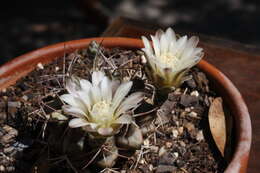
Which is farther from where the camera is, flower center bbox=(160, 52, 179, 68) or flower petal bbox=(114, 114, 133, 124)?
flower center bbox=(160, 52, 179, 68)

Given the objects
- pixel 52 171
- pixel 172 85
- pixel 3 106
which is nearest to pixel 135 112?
pixel 172 85

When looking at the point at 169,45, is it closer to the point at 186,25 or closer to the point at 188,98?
the point at 188,98

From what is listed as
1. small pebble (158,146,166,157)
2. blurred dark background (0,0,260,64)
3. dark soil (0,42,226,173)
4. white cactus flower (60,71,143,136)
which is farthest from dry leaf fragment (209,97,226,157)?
blurred dark background (0,0,260,64)

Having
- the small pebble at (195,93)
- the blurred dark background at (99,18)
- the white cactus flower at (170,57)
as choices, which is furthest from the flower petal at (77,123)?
the blurred dark background at (99,18)

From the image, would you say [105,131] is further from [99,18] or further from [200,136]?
[99,18]

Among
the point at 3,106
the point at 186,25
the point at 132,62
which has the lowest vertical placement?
the point at 3,106

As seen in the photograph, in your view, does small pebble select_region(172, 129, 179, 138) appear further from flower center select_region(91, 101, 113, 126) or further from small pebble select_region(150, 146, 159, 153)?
flower center select_region(91, 101, 113, 126)
